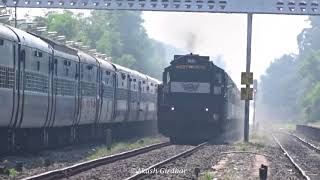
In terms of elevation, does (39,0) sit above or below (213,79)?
above

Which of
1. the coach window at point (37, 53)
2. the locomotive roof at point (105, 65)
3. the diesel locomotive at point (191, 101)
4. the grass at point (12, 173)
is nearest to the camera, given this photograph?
the grass at point (12, 173)

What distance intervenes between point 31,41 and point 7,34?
2.08m

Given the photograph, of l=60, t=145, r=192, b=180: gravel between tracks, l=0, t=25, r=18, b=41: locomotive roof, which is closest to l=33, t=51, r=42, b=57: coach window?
l=0, t=25, r=18, b=41: locomotive roof

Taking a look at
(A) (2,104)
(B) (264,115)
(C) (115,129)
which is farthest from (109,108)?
(B) (264,115)

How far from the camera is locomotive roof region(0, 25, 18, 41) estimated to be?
19.0 metres

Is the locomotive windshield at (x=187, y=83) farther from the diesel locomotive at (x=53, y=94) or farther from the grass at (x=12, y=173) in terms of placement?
the grass at (x=12, y=173)

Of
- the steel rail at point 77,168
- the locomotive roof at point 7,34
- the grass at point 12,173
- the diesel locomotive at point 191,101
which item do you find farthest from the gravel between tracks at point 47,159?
the diesel locomotive at point 191,101

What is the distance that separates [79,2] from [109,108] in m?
13.7

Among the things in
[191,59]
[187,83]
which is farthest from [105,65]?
[191,59]

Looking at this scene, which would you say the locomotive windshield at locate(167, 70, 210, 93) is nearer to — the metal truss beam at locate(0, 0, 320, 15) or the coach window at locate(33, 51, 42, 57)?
the metal truss beam at locate(0, 0, 320, 15)

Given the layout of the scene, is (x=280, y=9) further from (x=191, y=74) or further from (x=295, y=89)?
(x=295, y=89)

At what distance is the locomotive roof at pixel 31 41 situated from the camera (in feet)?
67.8

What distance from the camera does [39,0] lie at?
44.9m

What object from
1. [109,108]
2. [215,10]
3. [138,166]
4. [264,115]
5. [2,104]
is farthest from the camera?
[264,115]
